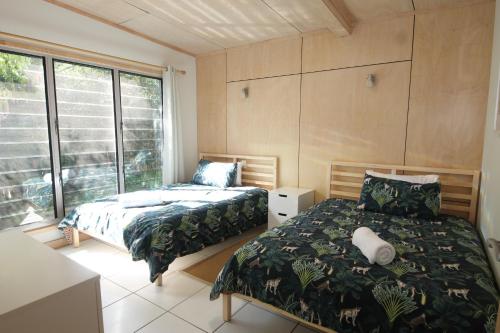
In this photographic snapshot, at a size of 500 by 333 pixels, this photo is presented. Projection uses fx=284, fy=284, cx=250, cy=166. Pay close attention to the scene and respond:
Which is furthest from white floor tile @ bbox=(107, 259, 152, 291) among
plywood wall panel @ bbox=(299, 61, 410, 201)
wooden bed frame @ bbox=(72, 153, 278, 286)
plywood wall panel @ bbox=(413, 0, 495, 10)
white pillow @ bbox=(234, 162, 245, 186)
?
plywood wall panel @ bbox=(413, 0, 495, 10)

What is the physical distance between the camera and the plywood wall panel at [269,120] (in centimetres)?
361

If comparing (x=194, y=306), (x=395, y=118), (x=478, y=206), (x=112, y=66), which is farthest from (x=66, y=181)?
(x=478, y=206)

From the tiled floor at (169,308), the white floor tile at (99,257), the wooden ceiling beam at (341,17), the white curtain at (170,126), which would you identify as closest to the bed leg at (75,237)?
the white floor tile at (99,257)

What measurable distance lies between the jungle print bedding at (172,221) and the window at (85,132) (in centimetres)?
47

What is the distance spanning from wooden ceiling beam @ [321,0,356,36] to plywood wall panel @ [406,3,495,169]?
0.62 m

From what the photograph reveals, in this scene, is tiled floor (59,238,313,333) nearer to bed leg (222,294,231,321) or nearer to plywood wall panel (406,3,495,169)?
bed leg (222,294,231,321)

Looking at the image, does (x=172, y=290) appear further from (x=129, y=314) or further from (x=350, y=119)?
(x=350, y=119)

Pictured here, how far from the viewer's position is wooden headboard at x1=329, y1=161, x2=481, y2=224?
8.41 feet

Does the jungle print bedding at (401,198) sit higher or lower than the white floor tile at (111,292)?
higher

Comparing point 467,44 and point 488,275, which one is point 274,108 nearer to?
point 467,44

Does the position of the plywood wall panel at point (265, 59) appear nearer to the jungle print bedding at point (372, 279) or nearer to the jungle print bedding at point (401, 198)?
the jungle print bedding at point (401, 198)

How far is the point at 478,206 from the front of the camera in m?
2.49

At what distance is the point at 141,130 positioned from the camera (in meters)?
3.90

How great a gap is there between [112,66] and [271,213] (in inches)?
102
